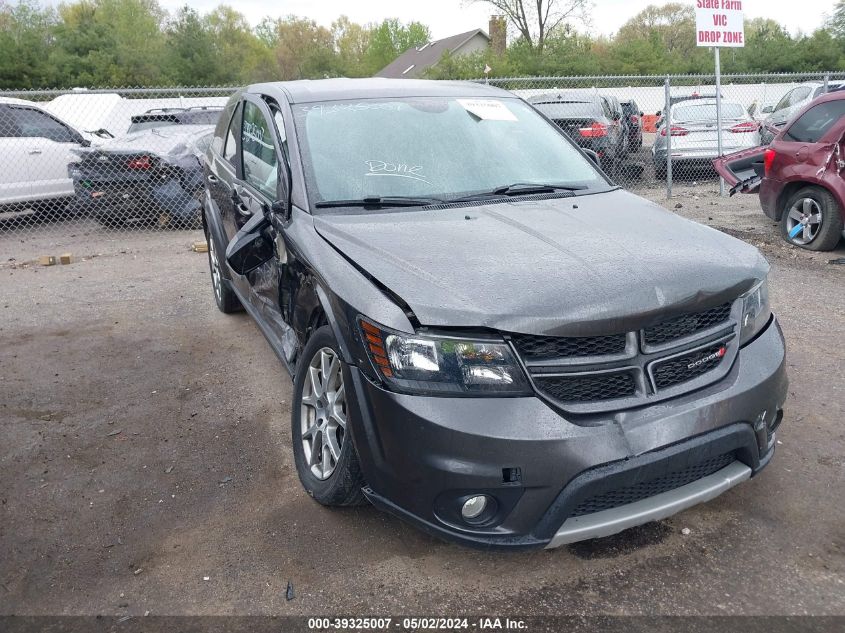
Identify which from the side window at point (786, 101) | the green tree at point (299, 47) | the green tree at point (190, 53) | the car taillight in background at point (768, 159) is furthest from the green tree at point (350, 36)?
the car taillight in background at point (768, 159)

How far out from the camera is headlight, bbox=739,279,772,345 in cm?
284

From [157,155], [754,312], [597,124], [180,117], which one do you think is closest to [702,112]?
[597,124]

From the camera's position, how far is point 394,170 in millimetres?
3600

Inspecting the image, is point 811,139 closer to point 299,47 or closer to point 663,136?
point 663,136

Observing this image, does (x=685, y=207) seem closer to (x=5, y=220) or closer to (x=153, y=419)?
(x=153, y=419)

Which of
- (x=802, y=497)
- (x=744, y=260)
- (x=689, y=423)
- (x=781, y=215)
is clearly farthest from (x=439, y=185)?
(x=781, y=215)

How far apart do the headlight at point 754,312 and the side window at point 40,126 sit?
10.2 metres

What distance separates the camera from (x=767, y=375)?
2.77m

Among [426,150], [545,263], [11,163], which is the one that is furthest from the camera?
[11,163]

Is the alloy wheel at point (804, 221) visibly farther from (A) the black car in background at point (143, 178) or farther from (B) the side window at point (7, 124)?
(B) the side window at point (7, 124)

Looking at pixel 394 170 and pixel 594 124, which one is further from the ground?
pixel 594 124

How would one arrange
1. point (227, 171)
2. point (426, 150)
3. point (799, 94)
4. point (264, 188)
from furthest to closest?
point (799, 94), point (227, 171), point (264, 188), point (426, 150)

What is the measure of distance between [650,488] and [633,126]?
1305 centimetres

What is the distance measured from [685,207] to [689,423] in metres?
8.98
